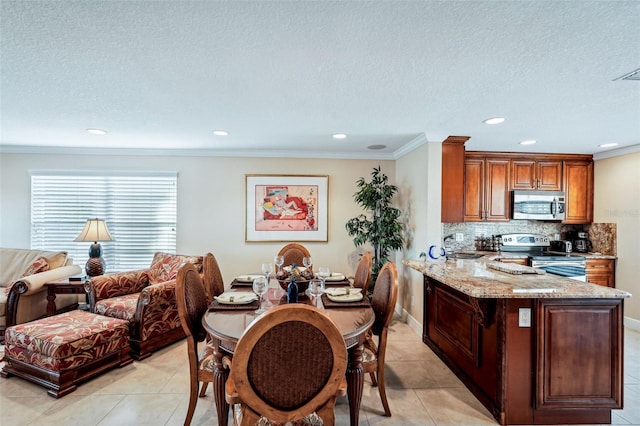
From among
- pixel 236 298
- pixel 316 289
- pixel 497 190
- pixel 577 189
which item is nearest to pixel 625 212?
pixel 577 189

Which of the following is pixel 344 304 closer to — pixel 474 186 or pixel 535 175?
pixel 474 186

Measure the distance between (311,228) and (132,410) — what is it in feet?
9.25

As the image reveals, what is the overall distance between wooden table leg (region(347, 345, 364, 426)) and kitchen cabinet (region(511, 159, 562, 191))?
3771 mm

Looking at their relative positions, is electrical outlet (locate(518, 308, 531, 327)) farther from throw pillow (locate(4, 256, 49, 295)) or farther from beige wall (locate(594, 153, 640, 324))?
throw pillow (locate(4, 256, 49, 295))

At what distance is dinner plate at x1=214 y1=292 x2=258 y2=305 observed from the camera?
2022mm

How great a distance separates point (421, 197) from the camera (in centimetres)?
350

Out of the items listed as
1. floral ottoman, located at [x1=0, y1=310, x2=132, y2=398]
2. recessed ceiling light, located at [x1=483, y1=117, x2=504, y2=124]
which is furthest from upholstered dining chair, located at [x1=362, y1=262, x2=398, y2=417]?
floral ottoman, located at [x1=0, y1=310, x2=132, y2=398]

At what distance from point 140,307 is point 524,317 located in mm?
3253

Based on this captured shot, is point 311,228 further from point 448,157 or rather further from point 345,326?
point 345,326

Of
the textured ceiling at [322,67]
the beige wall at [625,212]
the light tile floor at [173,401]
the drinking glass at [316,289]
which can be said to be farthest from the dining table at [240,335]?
the beige wall at [625,212]

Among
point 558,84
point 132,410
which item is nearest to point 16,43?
point 132,410

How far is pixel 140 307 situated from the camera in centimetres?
285

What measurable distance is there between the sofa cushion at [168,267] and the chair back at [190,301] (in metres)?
1.61

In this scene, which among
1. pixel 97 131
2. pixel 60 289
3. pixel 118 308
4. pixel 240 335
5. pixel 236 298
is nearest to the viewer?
pixel 240 335
